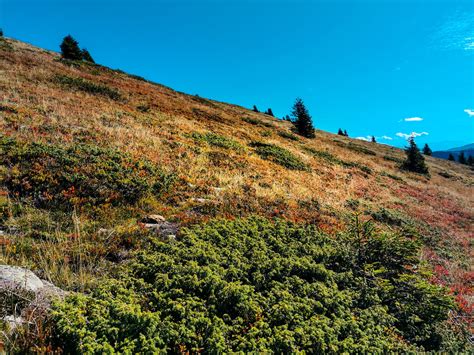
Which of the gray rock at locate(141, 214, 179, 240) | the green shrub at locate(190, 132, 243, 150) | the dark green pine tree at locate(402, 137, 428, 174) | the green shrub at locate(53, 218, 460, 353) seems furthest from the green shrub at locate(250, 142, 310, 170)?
the dark green pine tree at locate(402, 137, 428, 174)

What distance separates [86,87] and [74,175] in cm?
2108

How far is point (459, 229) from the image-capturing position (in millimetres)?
16750

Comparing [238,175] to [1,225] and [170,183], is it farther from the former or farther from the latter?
[1,225]

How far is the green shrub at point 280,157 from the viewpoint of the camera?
835 inches

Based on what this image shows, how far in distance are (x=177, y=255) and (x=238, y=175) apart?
8.91m

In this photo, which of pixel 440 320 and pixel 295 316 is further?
pixel 440 320

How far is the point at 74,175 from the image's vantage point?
352 inches

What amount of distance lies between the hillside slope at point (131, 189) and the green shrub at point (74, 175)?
0.12ft

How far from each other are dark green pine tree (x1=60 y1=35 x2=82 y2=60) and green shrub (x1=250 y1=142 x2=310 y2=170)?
3842cm

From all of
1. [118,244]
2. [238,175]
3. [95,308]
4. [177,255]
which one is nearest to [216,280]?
[177,255]

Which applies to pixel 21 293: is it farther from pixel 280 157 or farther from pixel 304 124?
pixel 304 124

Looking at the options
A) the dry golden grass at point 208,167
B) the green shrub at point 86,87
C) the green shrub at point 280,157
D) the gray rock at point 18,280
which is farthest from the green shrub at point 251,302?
the green shrub at point 86,87

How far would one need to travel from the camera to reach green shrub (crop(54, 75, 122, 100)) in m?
25.0

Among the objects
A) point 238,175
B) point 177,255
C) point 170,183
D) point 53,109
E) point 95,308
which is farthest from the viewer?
point 53,109
